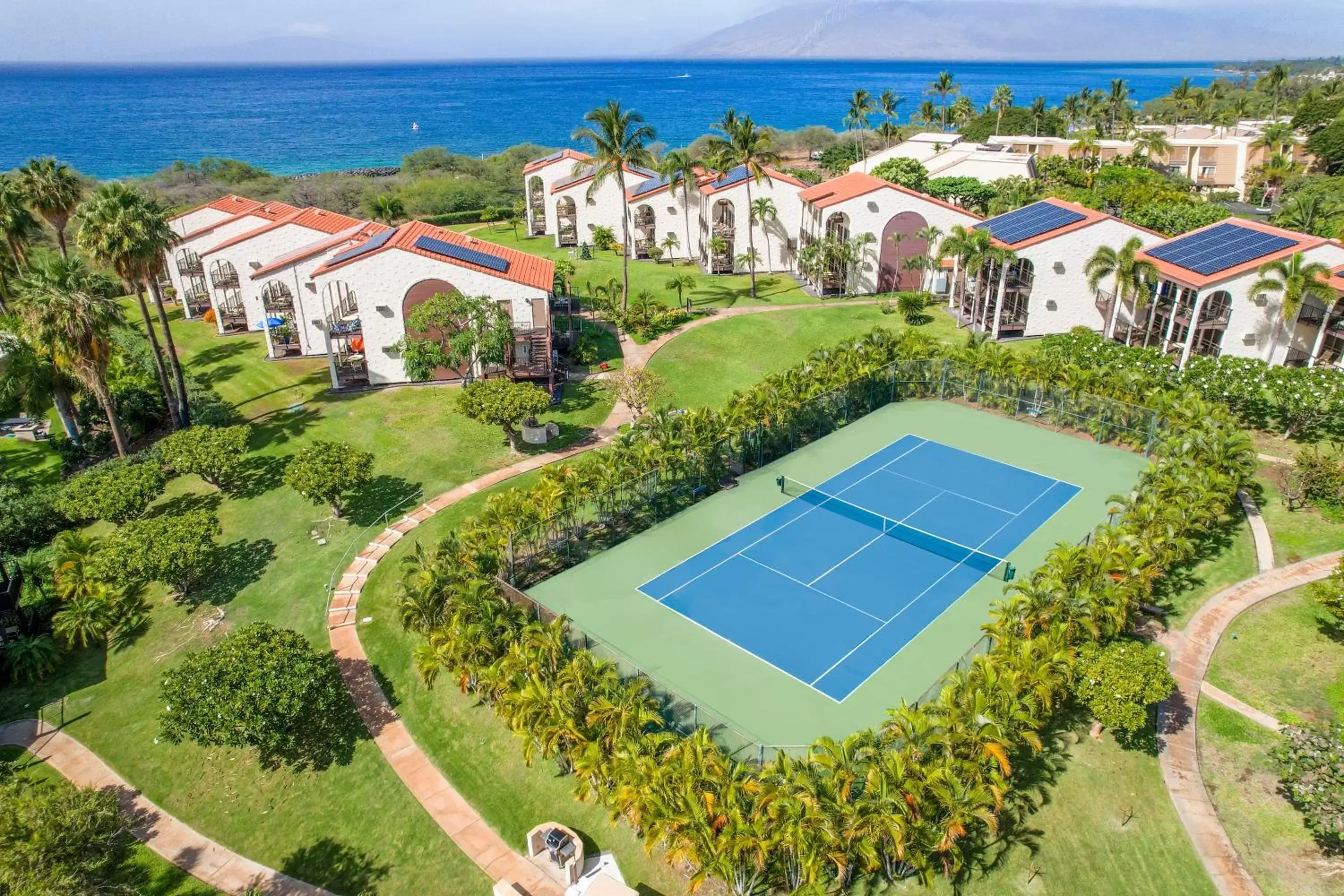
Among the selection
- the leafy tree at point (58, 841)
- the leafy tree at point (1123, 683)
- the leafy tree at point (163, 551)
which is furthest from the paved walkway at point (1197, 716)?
the leafy tree at point (163, 551)

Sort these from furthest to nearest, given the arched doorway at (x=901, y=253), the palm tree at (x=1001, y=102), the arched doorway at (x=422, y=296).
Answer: the palm tree at (x=1001, y=102), the arched doorway at (x=901, y=253), the arched doorway at (x=422, y=296)

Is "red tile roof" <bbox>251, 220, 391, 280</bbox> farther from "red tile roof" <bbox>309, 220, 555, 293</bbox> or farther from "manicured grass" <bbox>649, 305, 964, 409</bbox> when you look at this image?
"manicured grass" <bbox>649, 305, 964, 409</bbox>

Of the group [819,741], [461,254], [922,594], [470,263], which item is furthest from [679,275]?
[819,741]

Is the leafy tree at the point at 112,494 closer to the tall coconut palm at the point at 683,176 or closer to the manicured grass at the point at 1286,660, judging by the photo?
the manicured grass at the point at 1286,660

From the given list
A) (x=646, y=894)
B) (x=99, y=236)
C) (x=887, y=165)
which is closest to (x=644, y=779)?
(x=646, y=894)

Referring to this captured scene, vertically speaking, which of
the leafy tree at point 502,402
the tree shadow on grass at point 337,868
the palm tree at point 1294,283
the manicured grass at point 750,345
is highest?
the palm tree at point 1294,283

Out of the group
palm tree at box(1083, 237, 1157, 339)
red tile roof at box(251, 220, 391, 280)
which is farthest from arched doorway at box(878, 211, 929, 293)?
red tile roof at box(251, 220, 391, 280)
